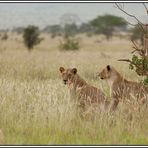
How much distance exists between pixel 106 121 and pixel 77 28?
85946 mm

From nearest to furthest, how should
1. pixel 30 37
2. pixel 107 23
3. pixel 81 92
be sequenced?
pixel 81 92, pixel 30 37, pixel 107 23

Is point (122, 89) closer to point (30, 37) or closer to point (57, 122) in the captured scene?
point (57, 122)

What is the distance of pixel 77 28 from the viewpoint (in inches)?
3684

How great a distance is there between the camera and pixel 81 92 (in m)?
9.01

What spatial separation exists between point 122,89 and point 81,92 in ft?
3.63

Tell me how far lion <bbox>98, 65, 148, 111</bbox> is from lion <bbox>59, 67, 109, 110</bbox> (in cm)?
31

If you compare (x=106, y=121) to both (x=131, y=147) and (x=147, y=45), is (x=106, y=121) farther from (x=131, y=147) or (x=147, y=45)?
(x=147, y=45)

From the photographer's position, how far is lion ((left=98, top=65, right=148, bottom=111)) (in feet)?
30.7

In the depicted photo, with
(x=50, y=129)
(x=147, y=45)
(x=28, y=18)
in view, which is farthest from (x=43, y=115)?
(x=28, y=18)

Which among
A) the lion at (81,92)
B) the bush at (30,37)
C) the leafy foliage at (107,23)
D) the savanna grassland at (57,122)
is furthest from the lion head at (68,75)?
the leafy foliage at (107,23)

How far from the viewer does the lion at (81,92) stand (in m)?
8.74

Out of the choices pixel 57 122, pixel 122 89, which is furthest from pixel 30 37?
pixel 57 122

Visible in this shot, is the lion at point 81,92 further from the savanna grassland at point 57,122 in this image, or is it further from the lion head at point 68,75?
the savanna grassland at point 57,122

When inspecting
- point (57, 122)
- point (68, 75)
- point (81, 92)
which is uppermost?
point (68, 75)
